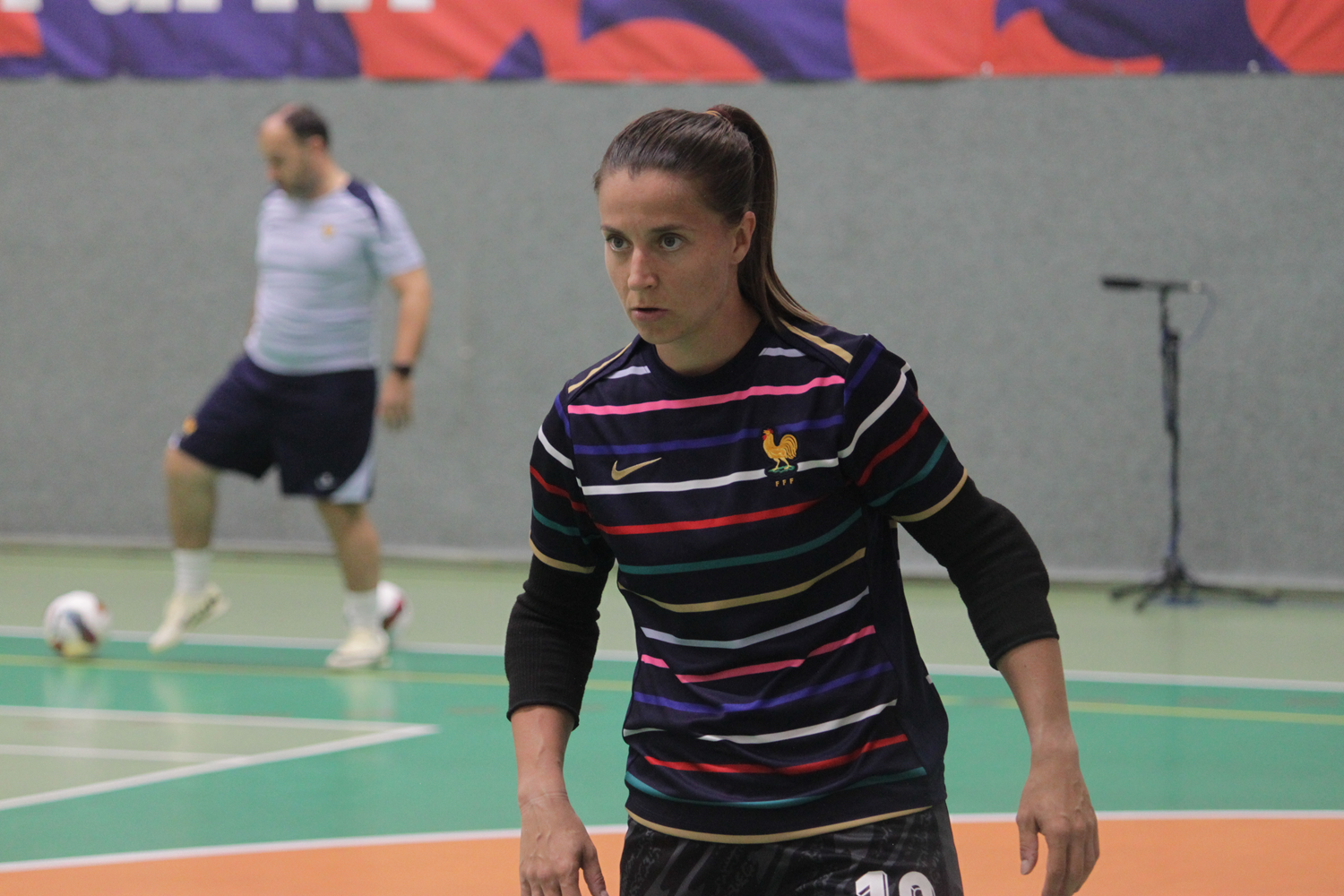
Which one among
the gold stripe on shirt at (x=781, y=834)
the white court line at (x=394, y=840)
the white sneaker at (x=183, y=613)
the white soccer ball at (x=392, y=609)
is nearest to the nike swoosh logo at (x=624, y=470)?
the gold stripe on shirt at (x=781, y=834)

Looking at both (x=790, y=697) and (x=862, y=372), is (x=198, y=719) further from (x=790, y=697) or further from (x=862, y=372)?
(x=862, y=372)

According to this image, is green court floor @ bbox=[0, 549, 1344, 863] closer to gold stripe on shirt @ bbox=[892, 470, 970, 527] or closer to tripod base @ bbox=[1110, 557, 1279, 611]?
tripod base @ bbox=[1110, 557, 1279, 611]

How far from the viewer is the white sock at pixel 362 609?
6688mm

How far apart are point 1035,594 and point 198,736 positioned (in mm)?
4146

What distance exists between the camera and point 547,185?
30.8ft

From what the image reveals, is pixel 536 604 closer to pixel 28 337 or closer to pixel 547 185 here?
pixel 547 185

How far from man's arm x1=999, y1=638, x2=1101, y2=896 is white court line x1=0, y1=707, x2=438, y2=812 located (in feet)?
11.9

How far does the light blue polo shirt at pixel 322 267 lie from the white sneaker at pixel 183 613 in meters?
1.00

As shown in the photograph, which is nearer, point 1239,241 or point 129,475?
point 1239,241

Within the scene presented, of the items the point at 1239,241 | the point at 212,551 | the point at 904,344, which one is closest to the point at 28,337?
the point at 212,551

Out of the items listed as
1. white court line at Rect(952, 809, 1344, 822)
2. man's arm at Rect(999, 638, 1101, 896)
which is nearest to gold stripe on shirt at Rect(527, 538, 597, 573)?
man's arm at Rect(999, 638, 1101, 896)

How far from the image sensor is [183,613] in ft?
21.9

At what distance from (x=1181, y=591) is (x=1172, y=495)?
1.86 ft

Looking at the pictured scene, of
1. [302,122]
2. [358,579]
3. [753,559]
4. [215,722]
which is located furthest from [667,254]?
[358,579]
